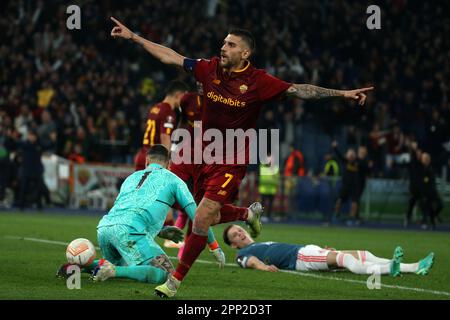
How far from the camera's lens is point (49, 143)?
26938 millimetres

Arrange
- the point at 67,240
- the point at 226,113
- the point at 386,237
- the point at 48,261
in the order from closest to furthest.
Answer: the point at 226,113 < the point at 48,261 < the point at 67,240 < the point at 386,237

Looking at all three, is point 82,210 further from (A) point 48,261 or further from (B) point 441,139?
(A) point 48,261

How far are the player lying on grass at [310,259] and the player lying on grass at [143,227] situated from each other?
1.95 metres

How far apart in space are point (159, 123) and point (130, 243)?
541 centimetres

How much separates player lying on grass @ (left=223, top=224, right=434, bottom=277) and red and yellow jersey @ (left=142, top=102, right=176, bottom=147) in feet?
10.4

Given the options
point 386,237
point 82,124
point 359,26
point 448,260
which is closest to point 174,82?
point 448,260

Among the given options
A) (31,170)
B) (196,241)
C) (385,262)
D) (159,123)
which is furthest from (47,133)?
(196,241)

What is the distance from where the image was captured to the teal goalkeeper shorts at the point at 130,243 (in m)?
9.96

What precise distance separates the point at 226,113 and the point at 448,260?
5.86 meters

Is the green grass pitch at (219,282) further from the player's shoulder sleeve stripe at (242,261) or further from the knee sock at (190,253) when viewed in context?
the knee sock at (190,253)

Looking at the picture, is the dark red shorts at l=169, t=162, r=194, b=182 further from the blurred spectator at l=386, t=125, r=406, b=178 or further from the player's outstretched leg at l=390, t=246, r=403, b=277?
the blurred spectator at l=386, t=125, r=406, b=178

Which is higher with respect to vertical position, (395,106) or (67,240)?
(395,106)

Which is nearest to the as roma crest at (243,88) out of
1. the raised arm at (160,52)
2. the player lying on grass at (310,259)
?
the raised arm at (160,52)

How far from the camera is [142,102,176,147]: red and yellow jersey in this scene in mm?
15078
